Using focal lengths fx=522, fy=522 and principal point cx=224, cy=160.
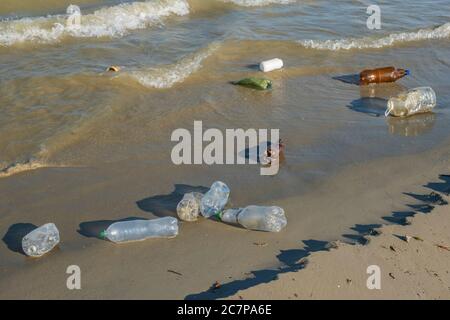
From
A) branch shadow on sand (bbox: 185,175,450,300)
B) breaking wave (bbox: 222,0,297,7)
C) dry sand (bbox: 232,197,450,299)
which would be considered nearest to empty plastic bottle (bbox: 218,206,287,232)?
branch shadow on sand (bbox: 185,175,450,300)

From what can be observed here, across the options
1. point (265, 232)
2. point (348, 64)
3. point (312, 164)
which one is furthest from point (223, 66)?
point (265, 232)

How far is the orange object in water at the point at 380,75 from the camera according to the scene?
31.2 feet

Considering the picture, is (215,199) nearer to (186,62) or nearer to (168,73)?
(168,73)

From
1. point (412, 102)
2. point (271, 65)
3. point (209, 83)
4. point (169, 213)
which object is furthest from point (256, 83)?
point (169, 213)

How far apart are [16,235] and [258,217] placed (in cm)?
249

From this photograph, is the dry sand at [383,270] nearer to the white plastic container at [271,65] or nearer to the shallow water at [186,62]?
the shallow water at [186,62]

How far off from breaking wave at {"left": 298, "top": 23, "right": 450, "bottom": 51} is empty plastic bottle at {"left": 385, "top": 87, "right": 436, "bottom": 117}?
294 cm

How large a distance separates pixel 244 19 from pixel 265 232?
8.56 m

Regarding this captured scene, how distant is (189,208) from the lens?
557 centimetres

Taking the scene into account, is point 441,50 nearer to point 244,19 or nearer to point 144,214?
point 244,19

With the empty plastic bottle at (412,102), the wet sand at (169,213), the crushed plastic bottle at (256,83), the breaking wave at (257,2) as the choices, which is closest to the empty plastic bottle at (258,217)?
the wet sand at (169,213)

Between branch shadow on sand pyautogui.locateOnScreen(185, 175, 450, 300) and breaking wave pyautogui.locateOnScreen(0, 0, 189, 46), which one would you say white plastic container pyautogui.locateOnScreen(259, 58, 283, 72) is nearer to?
breaking wave pyautogui.locateOnScreen(0, 0, 189, 46)

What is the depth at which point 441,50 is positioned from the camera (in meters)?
11.3

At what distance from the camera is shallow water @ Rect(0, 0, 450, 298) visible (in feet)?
22.4
